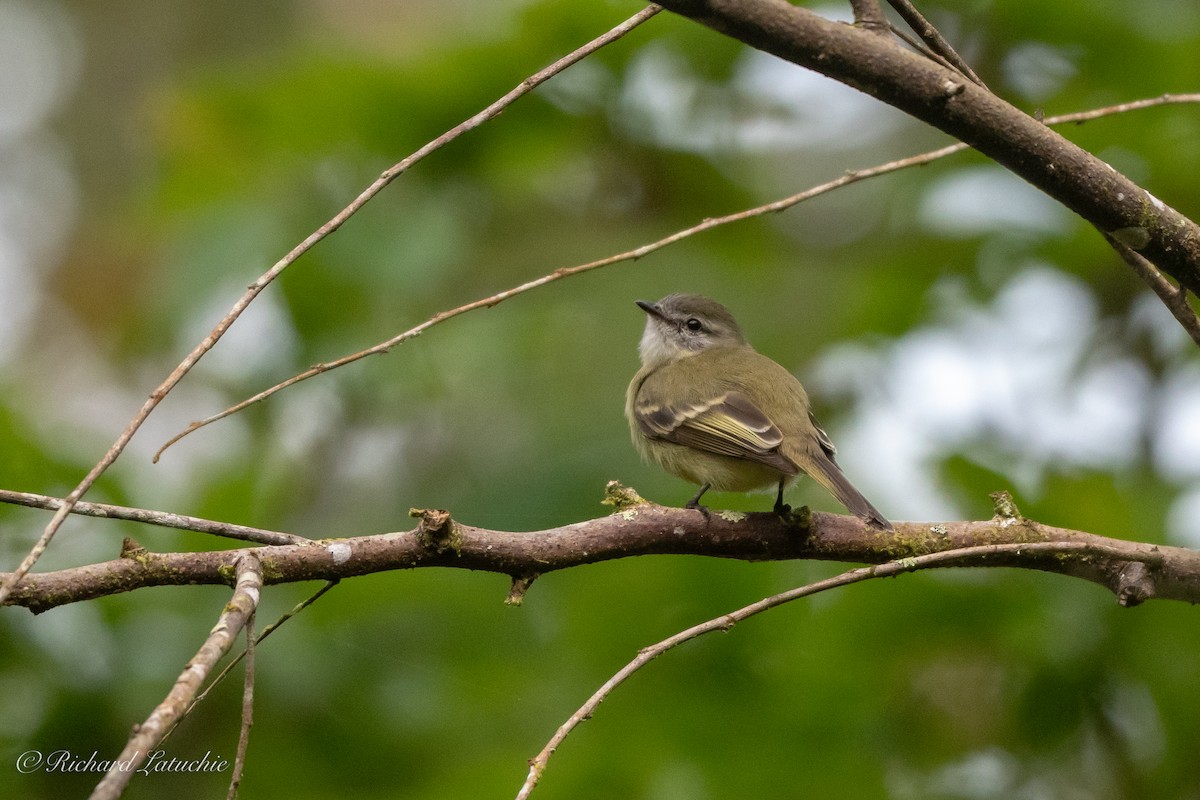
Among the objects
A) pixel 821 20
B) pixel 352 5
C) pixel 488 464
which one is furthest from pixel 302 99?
pixel 352 5

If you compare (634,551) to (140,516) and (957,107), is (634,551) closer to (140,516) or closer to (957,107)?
(140,516)

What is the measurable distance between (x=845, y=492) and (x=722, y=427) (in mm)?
732

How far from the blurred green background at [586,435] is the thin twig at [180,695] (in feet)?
5.02

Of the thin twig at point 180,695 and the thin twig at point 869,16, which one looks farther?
the thin twig at point 869,16

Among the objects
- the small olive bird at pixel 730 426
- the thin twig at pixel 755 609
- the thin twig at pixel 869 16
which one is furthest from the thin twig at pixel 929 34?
the small olive bird at pixel 730 426

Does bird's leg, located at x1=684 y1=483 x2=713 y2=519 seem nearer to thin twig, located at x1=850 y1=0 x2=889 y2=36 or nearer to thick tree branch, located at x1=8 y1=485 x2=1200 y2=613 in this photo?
thick tree branch, located at x1=8 y1=485 x2=1200 y2=613

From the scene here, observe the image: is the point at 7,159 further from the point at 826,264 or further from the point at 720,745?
the point at 720,745

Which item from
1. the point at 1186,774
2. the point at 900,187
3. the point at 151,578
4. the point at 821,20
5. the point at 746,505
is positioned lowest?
the point at 1186,774

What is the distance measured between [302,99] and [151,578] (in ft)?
10.2

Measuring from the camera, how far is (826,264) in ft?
16.6

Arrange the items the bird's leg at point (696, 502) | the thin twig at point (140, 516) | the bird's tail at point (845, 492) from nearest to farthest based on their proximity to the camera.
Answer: the thin twig at point (140, 516) → the bird's tail at point (845, 492) → the bird's leg at point (696, 502)

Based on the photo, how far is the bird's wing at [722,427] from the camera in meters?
3.72

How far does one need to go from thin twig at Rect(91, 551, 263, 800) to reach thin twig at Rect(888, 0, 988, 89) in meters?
1.51

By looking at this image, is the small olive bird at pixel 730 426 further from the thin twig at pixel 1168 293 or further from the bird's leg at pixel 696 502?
the thin twig at pixel 1168 293
